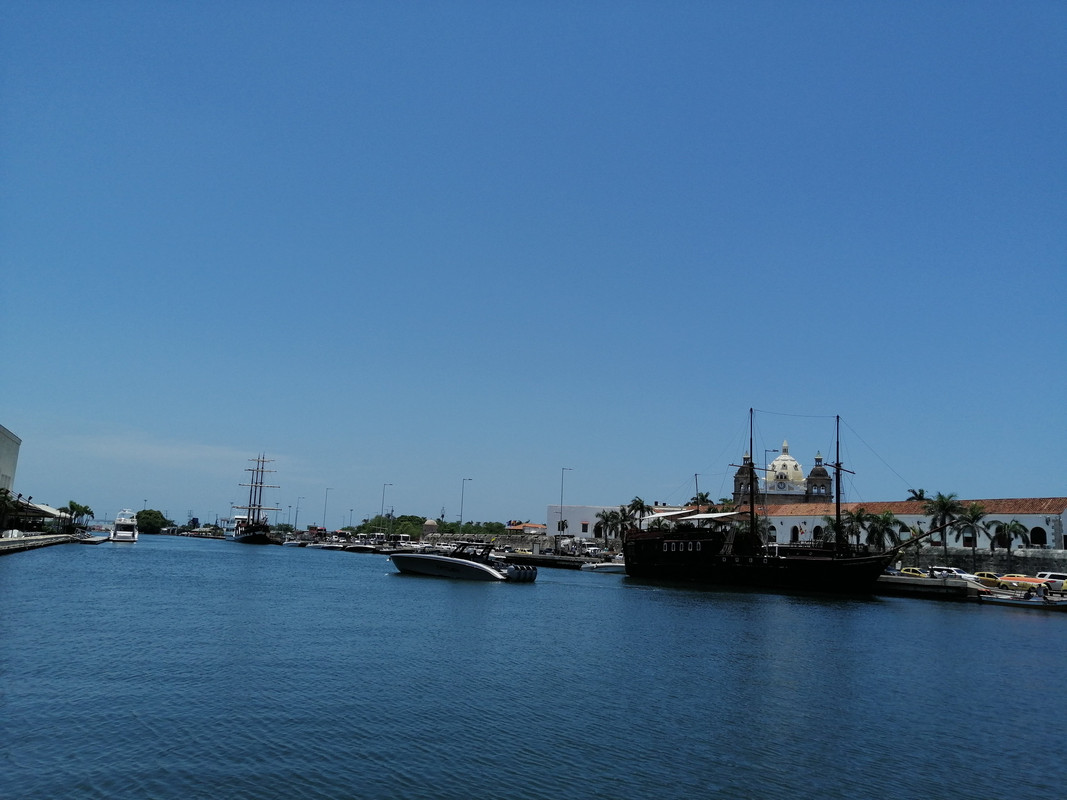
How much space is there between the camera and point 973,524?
88750mm

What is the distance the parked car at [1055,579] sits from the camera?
68.9m

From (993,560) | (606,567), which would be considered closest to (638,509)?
(606,567)

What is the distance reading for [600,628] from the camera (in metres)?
45.1

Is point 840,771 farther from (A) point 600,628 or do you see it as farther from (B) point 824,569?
(B) point 824,569

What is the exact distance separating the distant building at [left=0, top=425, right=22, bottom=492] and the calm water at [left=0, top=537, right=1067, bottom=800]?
204 ft

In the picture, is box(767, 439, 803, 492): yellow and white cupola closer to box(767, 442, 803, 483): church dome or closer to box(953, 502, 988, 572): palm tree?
box(767, 442, 803, 483): church dome

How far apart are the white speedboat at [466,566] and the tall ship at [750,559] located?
22054 mm

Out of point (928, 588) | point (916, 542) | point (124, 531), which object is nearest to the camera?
point (928, 588)

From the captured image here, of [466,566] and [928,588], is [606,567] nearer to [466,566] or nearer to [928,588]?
[466,566]

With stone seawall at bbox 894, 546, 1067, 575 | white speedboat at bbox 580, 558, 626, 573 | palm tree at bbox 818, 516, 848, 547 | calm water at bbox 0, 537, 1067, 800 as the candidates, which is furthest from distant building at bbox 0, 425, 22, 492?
stone seawall at bbox 894, 546, 1067, 575

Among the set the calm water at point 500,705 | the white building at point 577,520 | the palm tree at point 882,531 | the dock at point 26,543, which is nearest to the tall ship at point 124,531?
the dock at point 26,543

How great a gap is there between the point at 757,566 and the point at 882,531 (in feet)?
84.1

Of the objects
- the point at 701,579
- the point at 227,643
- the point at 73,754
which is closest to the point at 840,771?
the point at 73,754

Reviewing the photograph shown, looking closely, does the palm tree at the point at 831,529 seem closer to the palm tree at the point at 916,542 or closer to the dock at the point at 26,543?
the palm tree at the point at 916,542
